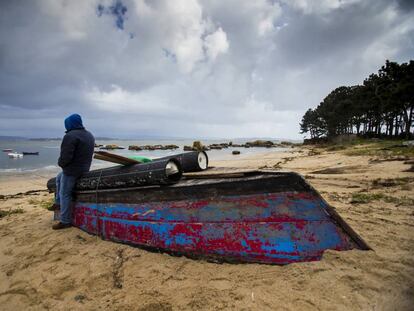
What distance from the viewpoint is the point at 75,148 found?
4.42m

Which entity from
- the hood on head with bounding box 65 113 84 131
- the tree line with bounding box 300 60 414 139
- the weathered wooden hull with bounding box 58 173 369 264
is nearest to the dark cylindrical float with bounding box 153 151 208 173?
the weathered wooden hull with bounding box 58 173 369 264

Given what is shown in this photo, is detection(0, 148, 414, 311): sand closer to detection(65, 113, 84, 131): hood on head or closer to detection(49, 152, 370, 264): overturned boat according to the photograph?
detection(49, 152, 370, 264): overturned boat

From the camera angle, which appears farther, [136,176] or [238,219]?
[136,176]

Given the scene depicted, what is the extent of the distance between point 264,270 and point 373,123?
2180 inches

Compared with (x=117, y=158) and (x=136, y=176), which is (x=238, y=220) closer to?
(x=136, y=176)

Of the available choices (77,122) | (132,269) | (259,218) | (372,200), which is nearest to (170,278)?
(132,269)

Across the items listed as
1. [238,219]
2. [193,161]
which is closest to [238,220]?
[238,219]

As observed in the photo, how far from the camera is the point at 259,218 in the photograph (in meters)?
2.75

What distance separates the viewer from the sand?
2223 millimetres

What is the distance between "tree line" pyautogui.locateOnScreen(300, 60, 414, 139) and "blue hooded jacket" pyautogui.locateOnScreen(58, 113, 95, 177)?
36.2 metres

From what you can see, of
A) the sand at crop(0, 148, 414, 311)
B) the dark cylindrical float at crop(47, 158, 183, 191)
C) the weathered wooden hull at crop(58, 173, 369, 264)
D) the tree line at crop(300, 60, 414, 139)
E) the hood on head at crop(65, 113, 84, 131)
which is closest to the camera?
the sand at crop(0, 148, 414, 311)

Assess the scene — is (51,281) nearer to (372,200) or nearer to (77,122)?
(77,122)

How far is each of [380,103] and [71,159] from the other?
143ft

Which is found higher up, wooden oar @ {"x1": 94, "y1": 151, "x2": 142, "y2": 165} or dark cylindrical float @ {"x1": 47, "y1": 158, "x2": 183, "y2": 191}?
wooden oar @ {"x1": 94, "y1": 151, "x2": 142, "y2": 165}
